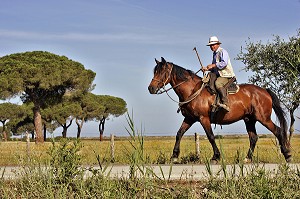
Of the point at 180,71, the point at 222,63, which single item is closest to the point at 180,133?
the point at 180,71

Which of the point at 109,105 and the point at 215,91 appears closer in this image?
the point at 215,91

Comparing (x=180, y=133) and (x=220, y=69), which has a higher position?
(x=220, y=69)

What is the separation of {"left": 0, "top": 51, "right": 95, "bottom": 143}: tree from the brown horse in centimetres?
3270

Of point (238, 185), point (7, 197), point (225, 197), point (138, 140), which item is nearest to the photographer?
point (138, 140)

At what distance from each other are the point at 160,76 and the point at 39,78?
34801 millimetres

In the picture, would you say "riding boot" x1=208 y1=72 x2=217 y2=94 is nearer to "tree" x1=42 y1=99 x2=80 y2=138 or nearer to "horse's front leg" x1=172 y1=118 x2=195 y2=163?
"horse's front leg" x1=172 y1=118 x2=195 y2=163

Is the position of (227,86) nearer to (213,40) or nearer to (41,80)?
(213,40)

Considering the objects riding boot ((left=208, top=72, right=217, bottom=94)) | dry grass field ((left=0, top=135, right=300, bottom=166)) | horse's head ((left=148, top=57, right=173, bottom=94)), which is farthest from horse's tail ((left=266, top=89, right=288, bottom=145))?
horse's head ((left=148, top=57, right=173, bottom=94))

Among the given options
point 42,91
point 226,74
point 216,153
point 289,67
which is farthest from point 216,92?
point 42,91

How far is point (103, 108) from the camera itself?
7988 centimetres

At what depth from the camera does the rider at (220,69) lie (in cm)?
1291

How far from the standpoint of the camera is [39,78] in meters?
46.8

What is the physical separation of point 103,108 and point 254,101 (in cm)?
6650

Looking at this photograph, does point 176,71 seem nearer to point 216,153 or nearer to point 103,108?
point 216,153
